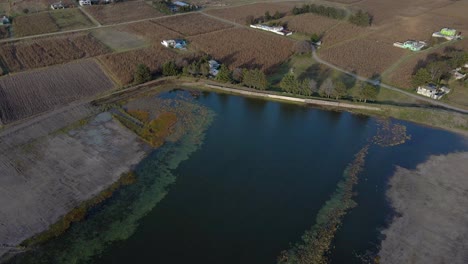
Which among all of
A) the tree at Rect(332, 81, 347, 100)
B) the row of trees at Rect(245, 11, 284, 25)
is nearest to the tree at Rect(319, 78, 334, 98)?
the tree at Rect(332, 81, 347, 100)

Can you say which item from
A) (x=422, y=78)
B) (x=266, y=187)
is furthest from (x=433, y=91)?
(x=266, y=187)

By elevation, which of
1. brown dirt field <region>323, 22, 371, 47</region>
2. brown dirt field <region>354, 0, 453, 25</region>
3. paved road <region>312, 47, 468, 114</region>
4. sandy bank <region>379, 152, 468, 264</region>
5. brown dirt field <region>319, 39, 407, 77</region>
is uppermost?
brown dirt field <region>354, 0, 453, 25</region>

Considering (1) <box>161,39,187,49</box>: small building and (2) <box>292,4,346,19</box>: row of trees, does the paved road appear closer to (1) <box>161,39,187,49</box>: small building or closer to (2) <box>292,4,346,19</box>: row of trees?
(2) <box>292,4,346,19</box>: row of trees

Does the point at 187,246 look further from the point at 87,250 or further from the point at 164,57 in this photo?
the point at 164,57

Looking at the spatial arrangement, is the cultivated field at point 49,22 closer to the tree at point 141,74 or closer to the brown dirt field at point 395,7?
the tree at point 141,74

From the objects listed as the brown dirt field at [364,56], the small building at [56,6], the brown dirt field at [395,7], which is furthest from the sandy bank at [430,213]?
the small building at [56,6]

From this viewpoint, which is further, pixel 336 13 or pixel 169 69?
pixel 336 13

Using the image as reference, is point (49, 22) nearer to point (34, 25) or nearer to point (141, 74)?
point (34, 25)
